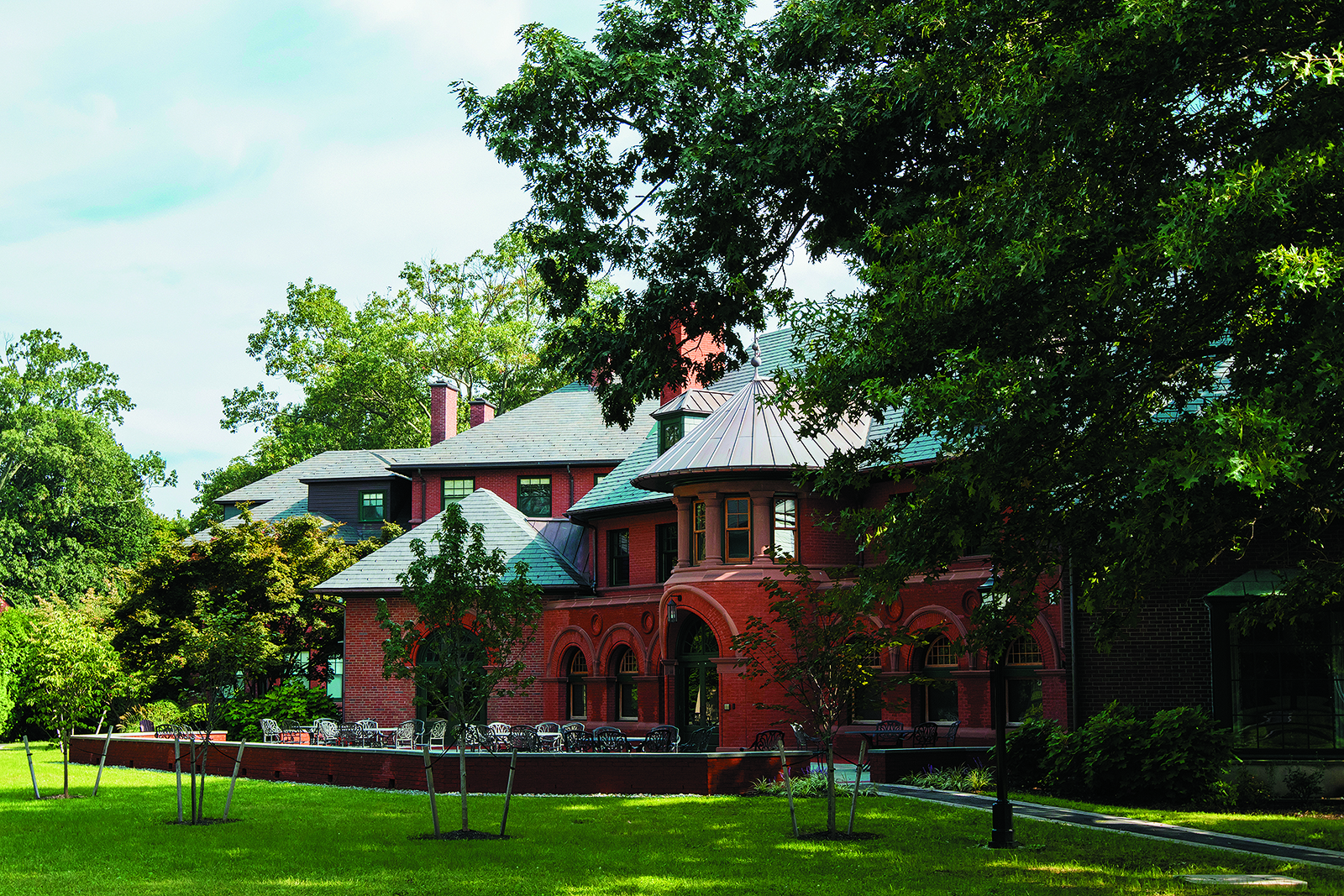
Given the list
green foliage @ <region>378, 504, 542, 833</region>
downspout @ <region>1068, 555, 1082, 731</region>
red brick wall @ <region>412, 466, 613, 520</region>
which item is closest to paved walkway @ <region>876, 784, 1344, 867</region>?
downspout @ <region>1068, 555, 1082, 731</region>

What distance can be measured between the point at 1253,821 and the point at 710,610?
1237 centimetres

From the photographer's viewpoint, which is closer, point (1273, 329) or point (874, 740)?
point (1273, 329)

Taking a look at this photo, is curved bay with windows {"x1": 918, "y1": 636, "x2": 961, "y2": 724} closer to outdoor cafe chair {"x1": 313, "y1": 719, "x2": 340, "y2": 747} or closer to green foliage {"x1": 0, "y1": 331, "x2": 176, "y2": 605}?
outdoor cafe chair {"x1": 313, "y1": 719, "x2": 340, "y2": 747}

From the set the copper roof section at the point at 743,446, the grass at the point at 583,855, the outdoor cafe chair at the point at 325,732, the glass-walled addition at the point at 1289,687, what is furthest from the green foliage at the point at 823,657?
the outdoor cafe chair at the point at 325,732

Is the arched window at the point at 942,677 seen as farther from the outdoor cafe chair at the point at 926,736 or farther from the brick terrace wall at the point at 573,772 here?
the brick terrace wall at the point at 573,772

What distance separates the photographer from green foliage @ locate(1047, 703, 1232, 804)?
61.0ft

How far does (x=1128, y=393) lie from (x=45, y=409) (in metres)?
57.9

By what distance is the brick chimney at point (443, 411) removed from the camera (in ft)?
159

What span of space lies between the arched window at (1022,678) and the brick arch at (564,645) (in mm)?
11770

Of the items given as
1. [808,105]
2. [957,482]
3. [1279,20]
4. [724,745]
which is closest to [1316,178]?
[1279,20]

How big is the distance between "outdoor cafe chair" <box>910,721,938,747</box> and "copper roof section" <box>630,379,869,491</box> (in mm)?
5857

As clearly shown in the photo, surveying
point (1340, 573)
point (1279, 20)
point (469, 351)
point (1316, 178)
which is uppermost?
point (469, 351)

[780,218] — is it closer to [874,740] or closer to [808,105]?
[808,105]

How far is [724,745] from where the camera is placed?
26703 millimetres
